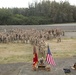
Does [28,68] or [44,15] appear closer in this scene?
[28,68]

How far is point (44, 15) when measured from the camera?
70.8 meters

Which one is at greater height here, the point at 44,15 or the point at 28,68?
the point at 44,15

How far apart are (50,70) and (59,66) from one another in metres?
1.54

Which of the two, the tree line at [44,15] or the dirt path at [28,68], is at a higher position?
the tree line at [44,15]

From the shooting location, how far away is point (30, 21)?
62281 millimetres

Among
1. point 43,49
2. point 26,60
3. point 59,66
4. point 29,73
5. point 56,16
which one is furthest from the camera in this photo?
point 56,16

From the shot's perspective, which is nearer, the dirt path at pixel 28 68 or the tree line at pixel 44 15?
the dirt path at pixel 28 68

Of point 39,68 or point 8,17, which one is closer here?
point 39,68

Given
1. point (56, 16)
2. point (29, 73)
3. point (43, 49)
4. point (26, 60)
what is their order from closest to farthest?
point (29, 73)
point (26, 60)
point (43, 49)
point (56, 16)

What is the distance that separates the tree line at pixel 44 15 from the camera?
62.2 m

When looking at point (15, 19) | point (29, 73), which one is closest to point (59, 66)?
point (29, 73)

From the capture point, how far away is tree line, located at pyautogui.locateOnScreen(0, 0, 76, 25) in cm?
6218

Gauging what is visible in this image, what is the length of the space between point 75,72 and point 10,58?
750 cm

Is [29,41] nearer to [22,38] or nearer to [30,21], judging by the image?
[22,38]
